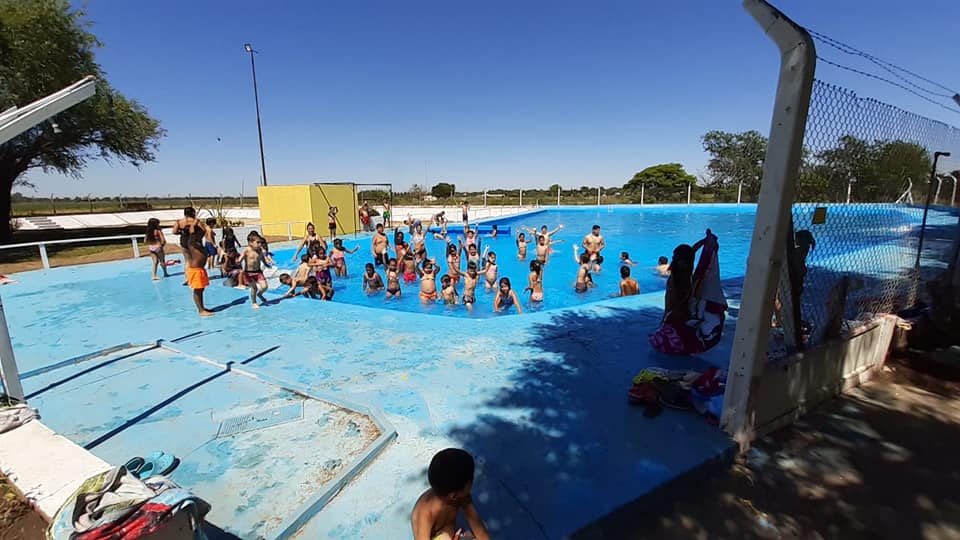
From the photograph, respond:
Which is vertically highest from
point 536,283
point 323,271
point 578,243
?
point 323,271

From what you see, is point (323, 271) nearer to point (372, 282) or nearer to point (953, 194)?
point (372, 282)

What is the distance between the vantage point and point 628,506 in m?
2.42

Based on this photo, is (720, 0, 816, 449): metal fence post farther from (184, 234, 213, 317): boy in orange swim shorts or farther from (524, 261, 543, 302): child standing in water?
(184, 234, 213, 317): boy in orange swim shorts

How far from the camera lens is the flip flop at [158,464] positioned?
2.72 meters

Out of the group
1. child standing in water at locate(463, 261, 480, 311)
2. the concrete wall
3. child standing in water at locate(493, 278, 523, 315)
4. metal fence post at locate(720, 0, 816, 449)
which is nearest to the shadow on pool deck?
the concrete wall

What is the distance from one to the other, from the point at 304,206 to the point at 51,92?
9294mm

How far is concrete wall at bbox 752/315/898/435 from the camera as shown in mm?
3078

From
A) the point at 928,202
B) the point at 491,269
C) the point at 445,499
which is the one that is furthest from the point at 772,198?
the point at 491,269

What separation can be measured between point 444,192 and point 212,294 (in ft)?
183

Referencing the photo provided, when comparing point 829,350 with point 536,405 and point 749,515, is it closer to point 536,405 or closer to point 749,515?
point 749,515

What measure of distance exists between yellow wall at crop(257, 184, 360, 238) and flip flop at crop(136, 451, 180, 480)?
17.4 m

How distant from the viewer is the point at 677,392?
3451 mm

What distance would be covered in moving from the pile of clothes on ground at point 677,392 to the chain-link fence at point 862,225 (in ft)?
2.00

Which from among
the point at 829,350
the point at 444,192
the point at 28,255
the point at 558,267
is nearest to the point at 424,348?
the point at 829,350
